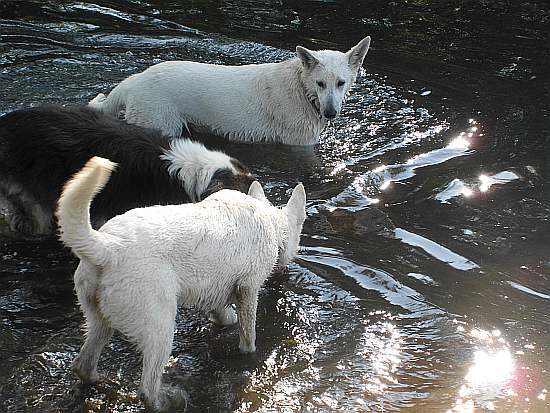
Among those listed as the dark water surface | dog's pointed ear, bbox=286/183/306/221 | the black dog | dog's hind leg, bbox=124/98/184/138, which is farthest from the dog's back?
dog's hind leg, bbox=124/98/184/138

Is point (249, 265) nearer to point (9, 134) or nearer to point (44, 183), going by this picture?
point (44, 183)

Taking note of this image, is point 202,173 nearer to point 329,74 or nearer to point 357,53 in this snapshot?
point 329,74

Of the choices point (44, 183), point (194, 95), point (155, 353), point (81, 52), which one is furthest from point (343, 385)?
point (81, 52)

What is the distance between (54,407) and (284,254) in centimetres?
172

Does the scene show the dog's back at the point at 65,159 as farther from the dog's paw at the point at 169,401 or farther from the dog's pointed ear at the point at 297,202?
the dog's paw at the point at 169,401

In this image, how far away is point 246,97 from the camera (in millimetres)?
7789

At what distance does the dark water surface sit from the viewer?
14.8ft

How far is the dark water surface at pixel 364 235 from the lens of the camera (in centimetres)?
451

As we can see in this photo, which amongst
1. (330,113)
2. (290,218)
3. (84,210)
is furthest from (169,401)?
(330,113)

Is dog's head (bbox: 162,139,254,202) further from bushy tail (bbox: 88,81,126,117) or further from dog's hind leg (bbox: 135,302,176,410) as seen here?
bushy tail (bbox: 88,81,126,117)

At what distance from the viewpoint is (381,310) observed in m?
5.25

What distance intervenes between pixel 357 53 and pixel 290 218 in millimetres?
3090

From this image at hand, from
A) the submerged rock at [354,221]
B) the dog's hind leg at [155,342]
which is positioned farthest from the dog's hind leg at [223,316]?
the submerged rock at [354,221]

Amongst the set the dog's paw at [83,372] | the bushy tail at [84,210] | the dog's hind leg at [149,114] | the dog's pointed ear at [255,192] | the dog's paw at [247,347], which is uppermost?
the bushy tail at [84,210]
